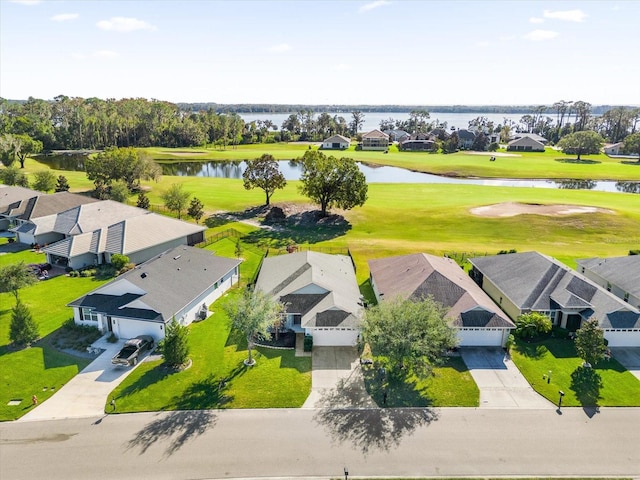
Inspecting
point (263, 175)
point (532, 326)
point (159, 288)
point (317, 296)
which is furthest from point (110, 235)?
point (532, 326)

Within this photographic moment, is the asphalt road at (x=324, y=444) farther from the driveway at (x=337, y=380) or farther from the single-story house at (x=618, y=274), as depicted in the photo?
the single-story house at (x=618, y=274)

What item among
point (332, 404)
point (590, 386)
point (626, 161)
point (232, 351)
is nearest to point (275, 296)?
point (232, 351)

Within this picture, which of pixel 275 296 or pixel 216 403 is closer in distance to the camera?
pixel 216 403

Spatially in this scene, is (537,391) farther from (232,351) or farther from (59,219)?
(59,219)

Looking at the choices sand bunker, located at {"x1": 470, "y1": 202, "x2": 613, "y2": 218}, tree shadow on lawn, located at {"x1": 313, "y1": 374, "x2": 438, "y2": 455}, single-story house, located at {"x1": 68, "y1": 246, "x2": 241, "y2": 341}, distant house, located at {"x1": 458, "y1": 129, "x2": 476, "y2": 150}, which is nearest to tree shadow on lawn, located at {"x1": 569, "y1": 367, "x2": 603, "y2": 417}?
tree shadow on lawn, located at {"x1": 313, "y1": 374, "x2": 438, "y2": 455}

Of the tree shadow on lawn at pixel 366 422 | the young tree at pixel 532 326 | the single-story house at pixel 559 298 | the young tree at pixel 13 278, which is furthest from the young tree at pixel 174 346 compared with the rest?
the single-story house at pixel 559 298

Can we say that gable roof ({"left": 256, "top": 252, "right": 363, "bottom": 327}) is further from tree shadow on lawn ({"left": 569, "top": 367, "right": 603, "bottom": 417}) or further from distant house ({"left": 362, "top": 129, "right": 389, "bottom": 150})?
distant house ({"left": 362, "top": 129, "right": 389, "bottom": 150})
